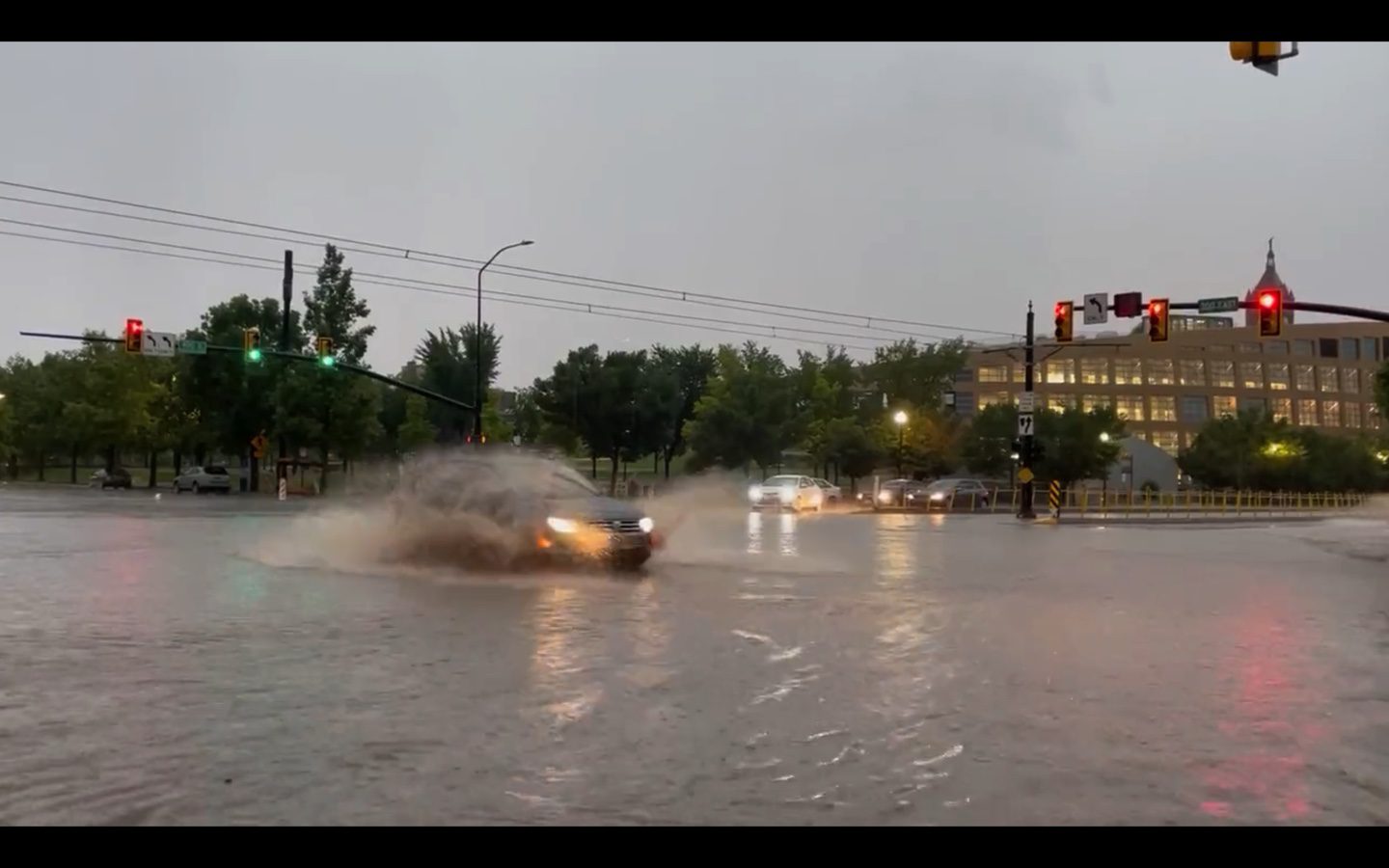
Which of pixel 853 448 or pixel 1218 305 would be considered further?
pixel 853 448

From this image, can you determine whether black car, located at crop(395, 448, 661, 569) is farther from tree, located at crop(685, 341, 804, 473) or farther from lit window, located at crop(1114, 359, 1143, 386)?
lit window, located at crop(1114, 359, 1143, 386)

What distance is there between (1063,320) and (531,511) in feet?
69.6

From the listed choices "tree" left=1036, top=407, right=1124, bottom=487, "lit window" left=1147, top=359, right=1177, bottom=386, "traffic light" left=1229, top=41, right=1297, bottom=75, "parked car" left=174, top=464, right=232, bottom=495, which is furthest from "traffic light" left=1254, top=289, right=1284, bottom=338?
"lit window" left=1147, top=359, right=1177, bottom=386

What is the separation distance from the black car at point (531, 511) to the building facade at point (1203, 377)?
369ft

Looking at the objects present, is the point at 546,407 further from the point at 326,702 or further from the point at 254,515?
the point at 326,702

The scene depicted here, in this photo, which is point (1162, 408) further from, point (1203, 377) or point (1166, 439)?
point (1203, 377)

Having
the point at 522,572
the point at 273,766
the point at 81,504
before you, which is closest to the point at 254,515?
the point at 81,504

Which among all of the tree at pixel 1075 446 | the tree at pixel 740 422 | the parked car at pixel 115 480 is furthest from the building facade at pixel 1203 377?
the parked car at pixel 115 480

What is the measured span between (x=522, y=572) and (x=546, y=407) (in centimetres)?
4915

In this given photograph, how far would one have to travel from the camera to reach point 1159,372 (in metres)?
131

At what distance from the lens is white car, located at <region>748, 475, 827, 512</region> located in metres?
46.7

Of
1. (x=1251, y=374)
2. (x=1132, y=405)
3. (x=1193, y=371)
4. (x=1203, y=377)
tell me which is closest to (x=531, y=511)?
(x=1132, y=405)

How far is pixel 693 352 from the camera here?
302 ft

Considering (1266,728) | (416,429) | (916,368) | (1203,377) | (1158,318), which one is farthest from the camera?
(1203,377)
